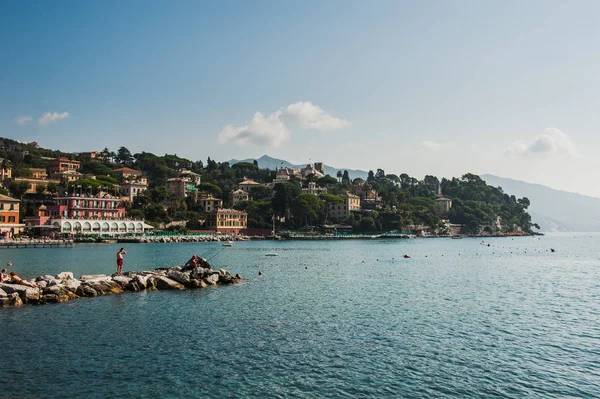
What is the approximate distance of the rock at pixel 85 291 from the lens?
27719 millimetres

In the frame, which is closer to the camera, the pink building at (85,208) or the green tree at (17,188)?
the pink building at (85,208)

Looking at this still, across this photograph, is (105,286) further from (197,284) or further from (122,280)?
(197,284)

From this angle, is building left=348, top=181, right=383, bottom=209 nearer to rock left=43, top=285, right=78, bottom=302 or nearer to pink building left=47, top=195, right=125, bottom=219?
pink building left=47, top=195, right=125, bottom=219

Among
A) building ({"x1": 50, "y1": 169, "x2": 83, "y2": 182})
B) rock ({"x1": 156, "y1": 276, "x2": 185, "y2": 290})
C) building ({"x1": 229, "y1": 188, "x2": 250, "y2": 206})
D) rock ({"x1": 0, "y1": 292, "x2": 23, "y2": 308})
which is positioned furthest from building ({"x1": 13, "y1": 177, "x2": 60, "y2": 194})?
rock ({"x1": 0, "y1": 292, "x2": 23, "y2": 308})

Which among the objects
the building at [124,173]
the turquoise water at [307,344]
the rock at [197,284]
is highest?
the building at [124,173]

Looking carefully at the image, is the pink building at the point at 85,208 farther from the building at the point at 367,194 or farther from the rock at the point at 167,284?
the building at the point at 367,194

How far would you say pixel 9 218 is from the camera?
90125 millimetres

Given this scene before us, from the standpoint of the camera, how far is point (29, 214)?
349ft

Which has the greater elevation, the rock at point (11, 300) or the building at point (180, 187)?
the building at point (180, 187)

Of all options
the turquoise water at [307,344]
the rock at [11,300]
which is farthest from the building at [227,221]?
the rock at [11,300]

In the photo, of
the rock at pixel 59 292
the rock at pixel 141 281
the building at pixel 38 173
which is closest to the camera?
the rock at pixel 59 292

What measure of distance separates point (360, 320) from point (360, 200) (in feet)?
531

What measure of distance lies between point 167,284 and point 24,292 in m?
8.69

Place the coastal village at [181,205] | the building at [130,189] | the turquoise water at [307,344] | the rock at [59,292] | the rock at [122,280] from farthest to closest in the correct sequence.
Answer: the building at [130,189] < the coastal village at [181,205] < the rock at [122,280] < the rock at [59,292] < the turquoise water at [307,344]
